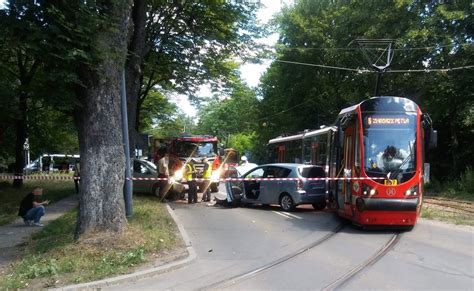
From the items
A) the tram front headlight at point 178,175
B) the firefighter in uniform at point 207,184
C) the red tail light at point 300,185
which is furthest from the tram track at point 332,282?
the tram front headlight at point 178,175

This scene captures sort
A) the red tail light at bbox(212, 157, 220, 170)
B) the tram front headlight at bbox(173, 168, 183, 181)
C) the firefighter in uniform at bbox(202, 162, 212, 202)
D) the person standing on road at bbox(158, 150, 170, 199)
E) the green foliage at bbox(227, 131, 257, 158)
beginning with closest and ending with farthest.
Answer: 1. the person standing on road at bbox(158, 150, 170, 199)
2. the firefighter in uniform at bbox(202, 162, 212, 202)
3. the tram front headlight at bbox(173, 168, 183, 181)
4. the red tail light at bbox(212, 157, 220, 170)
5. the green foliage at bbox(227, 131, 257, 158)

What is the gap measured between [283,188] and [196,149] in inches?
334

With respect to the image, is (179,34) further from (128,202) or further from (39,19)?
(39,19)

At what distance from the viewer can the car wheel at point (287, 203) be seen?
17197 mm

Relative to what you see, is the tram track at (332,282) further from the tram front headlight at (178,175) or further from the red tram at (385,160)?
the tram front headlight at (178,175)

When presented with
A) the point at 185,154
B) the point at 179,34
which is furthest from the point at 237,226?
the point at 179,34

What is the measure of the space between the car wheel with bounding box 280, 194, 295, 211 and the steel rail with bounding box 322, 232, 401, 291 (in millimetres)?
5533

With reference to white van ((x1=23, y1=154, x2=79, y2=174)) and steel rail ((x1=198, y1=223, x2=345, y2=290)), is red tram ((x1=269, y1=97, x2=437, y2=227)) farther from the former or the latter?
white van ((x1=23, y1=154, x2=79, y2=174))

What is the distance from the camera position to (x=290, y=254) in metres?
9.96

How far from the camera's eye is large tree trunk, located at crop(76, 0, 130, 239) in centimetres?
1023

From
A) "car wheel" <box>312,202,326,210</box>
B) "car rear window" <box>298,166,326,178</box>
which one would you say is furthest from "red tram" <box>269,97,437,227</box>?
"car wheel" <box>312,202,326,210</box>

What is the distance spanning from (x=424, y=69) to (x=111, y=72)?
22.4 m

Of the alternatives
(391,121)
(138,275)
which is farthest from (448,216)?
(138,275)

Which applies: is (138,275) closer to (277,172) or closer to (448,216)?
(277,172)
